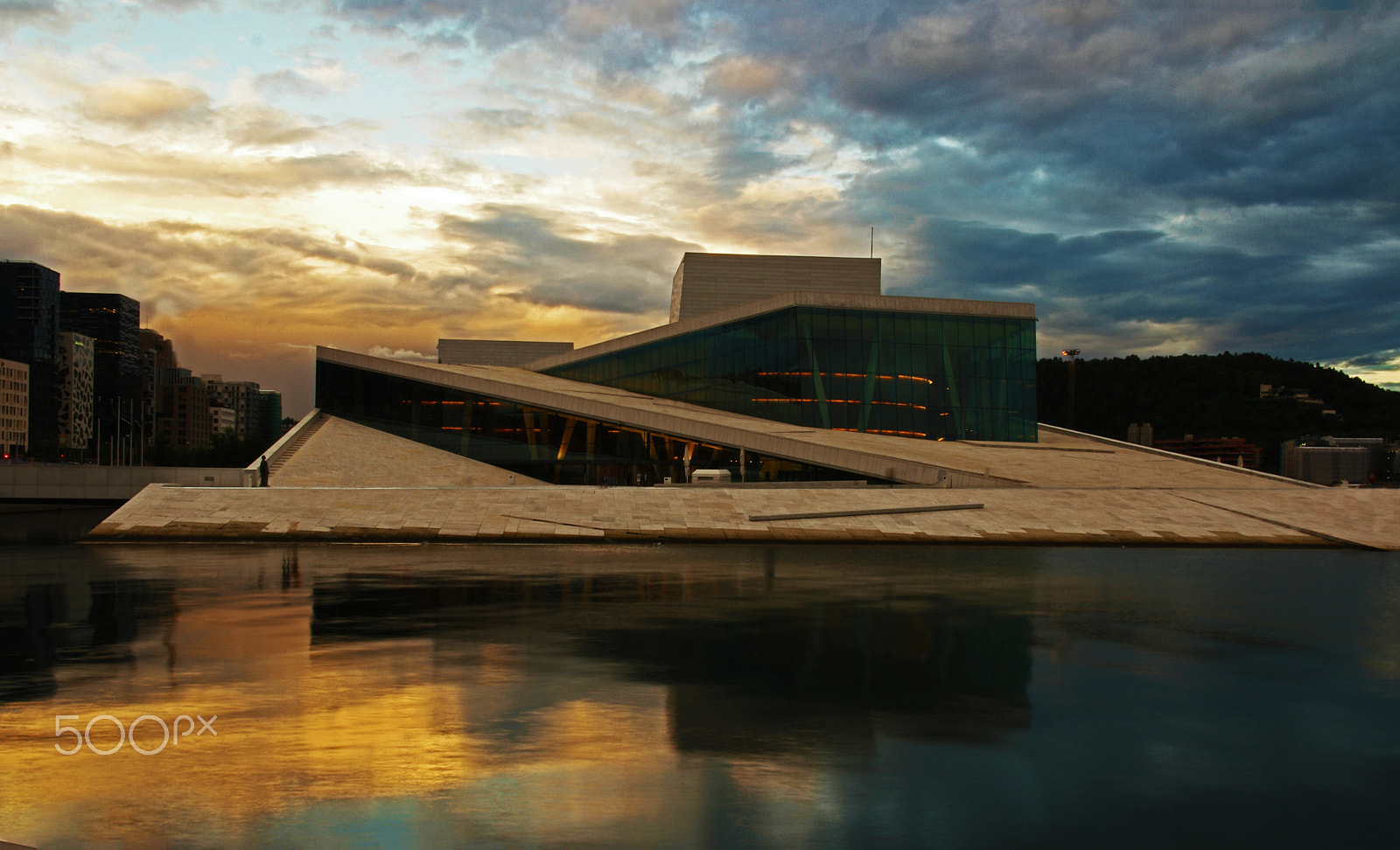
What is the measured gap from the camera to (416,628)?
1102 centimetres

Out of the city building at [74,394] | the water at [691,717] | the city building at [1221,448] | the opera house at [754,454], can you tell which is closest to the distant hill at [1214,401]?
the city building at [1221,448]

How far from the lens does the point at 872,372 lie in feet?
142

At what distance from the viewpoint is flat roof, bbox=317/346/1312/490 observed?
31953 mm

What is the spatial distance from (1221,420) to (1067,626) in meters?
111

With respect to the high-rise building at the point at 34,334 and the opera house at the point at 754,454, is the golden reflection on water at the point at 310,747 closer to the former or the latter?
the opera house at the point at 754,454

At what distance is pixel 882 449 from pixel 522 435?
15661 millimetres

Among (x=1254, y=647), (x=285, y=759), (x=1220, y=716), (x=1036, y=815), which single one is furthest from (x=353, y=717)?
(x=1254, y=647)

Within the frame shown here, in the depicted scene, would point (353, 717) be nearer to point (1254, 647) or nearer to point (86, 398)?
point (1254, 647)

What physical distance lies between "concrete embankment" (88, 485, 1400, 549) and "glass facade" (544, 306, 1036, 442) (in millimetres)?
14200

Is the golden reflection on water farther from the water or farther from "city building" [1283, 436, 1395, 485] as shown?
"city building" [1283, 436, 1395, 485]

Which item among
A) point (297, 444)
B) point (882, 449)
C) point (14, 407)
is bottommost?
point (297, 444)

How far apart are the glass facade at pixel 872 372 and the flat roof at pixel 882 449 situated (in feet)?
3.59

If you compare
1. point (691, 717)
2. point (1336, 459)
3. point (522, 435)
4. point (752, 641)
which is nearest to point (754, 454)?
point (522, 435)

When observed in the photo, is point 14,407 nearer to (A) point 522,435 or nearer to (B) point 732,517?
(A) point 522,435
